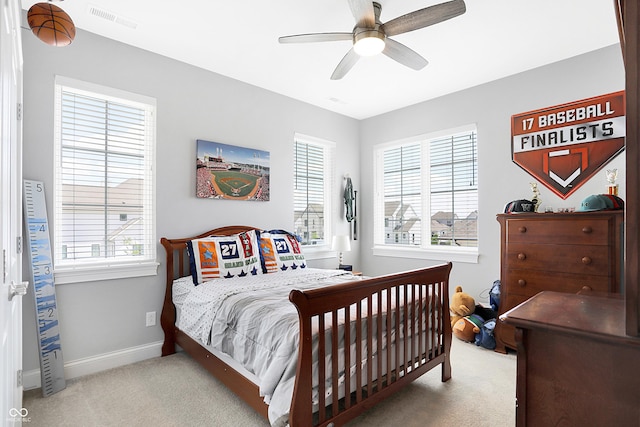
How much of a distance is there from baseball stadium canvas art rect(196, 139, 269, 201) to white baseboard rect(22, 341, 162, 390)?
151 centimetres

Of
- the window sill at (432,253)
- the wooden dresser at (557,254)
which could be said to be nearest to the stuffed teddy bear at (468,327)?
the wooden dresser at (557,254)

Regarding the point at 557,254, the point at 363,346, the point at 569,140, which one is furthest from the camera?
the point at 569,140

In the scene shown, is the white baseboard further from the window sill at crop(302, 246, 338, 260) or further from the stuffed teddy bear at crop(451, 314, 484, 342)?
the stuffed teddy bear at crop(451, 314, 484, 342)

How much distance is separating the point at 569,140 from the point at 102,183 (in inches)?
172

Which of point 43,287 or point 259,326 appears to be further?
point 43,287

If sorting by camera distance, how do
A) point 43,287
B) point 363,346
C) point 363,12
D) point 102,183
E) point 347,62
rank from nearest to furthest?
point 363,346 → point 363,12 → point 43,287 → point 347,62 → point 102,183

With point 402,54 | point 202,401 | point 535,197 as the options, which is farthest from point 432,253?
point 202,401

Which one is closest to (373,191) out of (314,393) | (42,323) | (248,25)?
(248,25)

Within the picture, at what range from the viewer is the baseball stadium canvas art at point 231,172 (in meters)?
3.45

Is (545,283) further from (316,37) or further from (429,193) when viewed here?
(316,37)

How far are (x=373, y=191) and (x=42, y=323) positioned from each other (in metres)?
4.01

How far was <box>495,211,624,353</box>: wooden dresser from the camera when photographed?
2.57m

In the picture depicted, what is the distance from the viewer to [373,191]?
199 inches

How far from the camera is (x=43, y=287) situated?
2510mm
